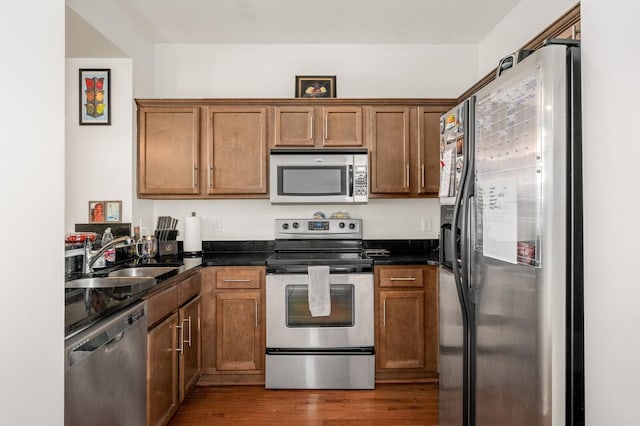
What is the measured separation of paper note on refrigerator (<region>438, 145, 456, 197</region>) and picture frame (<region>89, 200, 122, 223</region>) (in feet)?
7.92

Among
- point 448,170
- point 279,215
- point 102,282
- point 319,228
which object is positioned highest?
point 448,170

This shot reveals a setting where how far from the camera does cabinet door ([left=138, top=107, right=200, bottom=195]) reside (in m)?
3.20

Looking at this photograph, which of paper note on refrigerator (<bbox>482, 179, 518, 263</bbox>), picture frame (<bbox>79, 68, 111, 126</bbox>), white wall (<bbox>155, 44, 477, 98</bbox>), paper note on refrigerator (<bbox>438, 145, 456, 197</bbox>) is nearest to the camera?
paper note on refrigerator (<bbox>482, 179, 518, 263</bbox>)

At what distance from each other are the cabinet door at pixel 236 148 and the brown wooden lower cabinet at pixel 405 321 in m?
1.25

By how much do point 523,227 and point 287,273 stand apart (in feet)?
6.08

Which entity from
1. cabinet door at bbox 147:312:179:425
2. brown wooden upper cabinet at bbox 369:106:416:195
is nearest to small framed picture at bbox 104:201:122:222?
cabinet door at bbox 147:312:179:425

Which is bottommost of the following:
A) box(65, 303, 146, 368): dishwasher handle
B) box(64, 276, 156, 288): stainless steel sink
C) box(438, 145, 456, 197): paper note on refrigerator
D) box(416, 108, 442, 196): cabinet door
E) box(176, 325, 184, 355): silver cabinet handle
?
box(176, 325, 184, 355): silver cabinet handle

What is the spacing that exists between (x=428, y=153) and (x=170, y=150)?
208cm

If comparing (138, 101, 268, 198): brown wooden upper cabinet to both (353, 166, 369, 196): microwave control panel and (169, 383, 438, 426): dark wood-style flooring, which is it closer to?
(353, 166, 369, 196): microwave control panel

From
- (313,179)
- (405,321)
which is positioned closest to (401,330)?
(405,321)

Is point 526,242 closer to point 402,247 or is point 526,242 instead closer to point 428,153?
point 428,153

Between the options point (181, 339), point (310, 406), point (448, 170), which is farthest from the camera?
point (310, 406)

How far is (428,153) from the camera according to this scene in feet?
10.6
